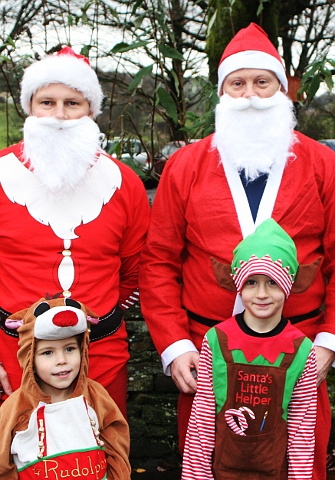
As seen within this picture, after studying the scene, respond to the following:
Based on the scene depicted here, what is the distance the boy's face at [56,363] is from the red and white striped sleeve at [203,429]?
474mm

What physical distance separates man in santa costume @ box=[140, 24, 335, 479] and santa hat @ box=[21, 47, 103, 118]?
0.48 metres

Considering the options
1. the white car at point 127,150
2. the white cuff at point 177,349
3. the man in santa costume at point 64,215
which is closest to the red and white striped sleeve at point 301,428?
the white cuff at point 177,349

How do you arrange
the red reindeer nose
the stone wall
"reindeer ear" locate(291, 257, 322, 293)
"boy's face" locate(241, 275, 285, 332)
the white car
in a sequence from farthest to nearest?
the white car → the stone wall → "reindeer ear" locate(291, 257, 322, 293) → "boy's face" locate(241, 275, 285, 332) → the red reindeer nose

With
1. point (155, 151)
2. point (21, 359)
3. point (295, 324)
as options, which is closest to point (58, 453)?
point (21, 359)

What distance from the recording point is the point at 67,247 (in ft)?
8.53

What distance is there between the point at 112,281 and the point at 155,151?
2.21 metres

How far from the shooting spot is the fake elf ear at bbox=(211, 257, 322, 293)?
7.89 feet

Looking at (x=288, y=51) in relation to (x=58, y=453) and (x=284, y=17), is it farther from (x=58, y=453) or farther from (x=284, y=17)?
(x=58, y=453)

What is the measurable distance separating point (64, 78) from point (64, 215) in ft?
1.96

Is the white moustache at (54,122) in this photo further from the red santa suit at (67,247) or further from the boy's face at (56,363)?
the boy's face at (56,363)

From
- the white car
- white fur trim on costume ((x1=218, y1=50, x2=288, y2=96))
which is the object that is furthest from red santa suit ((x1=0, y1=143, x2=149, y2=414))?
the white car

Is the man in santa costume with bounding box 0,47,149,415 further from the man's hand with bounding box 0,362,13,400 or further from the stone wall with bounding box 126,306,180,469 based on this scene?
the stone wall with bounding box 126,306,180,469

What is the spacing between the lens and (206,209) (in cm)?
268

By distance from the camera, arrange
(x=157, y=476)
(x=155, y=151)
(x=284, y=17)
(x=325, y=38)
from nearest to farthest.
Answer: (x=157, y=476)
(x=155, y=151)
(x=284, y=17)
(x=325, y=38)
